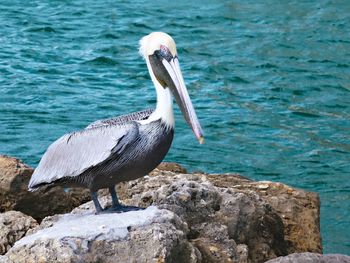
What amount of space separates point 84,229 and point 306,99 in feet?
25.9

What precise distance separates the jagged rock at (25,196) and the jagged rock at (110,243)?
Answer: 163 centimetres

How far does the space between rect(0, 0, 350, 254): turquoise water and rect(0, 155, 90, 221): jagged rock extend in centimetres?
288

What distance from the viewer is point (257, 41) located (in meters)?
14.5

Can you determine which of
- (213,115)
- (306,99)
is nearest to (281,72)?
(306,99)

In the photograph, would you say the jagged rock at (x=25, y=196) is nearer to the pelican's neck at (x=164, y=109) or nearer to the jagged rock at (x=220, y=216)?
the jagged rock at (x=220, y=216)

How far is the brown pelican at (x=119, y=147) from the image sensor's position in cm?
573

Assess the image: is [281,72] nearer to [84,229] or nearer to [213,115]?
[213,115]

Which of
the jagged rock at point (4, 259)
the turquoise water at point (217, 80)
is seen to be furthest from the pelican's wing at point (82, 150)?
the turquoise water at point (217, 80)

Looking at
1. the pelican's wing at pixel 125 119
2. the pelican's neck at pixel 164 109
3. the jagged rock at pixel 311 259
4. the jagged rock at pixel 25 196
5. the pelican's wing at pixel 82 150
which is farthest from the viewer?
the jagged rock at pixel 25 196

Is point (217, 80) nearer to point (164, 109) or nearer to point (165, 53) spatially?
point (165, 53)

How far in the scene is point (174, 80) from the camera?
605cm

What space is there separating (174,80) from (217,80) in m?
7.27

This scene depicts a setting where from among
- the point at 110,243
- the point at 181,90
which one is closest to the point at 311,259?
the point at 110,243

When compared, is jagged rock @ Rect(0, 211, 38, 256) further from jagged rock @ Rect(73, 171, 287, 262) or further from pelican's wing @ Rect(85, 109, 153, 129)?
pelican's wing @ Rect(85, 109, 153, 129)
